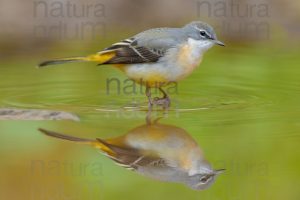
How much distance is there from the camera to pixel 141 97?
30.1 ft

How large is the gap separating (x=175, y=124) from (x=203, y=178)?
1.60 metres

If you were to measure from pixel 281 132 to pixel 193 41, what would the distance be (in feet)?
5.44

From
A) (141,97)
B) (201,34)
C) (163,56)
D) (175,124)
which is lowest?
(141,97)

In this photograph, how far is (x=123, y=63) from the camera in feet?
28.8

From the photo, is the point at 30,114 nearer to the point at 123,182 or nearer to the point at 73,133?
the point at 73,133

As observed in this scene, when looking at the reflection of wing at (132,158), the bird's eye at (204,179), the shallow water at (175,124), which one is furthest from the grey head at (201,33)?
the bird's eye at (204,179)

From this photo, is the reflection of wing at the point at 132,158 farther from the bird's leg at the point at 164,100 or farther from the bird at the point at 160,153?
the bird's leg at the point at 164,100

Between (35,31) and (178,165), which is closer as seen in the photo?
(178,165)

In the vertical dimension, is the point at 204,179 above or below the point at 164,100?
above

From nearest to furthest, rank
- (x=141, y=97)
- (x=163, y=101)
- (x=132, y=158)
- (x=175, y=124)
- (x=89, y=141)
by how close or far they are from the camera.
A: (x=132, y=158)
(x=89, y=141)
(x=175, y=124)
(x=163, y=101)
(x=141, y=97)

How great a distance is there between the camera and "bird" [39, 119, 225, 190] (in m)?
6.16

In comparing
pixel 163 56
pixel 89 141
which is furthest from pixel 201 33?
pixel 89 141

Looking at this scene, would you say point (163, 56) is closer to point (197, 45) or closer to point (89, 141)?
point (197, 45)

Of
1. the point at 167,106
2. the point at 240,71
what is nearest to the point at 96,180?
the point at 167,106
